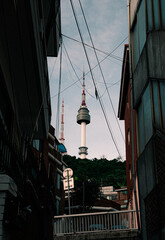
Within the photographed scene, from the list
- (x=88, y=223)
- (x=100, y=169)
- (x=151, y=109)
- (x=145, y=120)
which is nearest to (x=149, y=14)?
(x=151, y=109)

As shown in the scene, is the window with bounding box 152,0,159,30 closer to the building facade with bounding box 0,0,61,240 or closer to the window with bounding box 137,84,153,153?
the window with bounding box 137,84,153,153

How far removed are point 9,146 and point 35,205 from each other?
3.94 meters

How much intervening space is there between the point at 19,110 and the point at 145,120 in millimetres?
5260

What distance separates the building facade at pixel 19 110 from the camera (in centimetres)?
659

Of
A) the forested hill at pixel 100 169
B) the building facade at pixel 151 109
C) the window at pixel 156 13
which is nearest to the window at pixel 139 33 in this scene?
the building facade at pixel 151 109

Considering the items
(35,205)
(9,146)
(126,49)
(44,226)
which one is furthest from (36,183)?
(126,49)

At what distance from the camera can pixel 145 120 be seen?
12547mm

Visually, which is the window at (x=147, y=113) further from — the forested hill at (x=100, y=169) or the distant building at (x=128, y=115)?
the forested hill at (x=100, y=169)

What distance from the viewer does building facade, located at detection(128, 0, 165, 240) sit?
10484 millimetres

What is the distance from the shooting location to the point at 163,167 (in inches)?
405

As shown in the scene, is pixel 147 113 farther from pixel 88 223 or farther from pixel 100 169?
pixel 100 169

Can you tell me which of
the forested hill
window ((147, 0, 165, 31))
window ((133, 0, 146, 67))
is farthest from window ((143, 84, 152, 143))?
the forested hill

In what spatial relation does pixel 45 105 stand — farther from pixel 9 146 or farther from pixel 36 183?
pixel 9 146

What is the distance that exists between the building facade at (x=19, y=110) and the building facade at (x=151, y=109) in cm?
416
